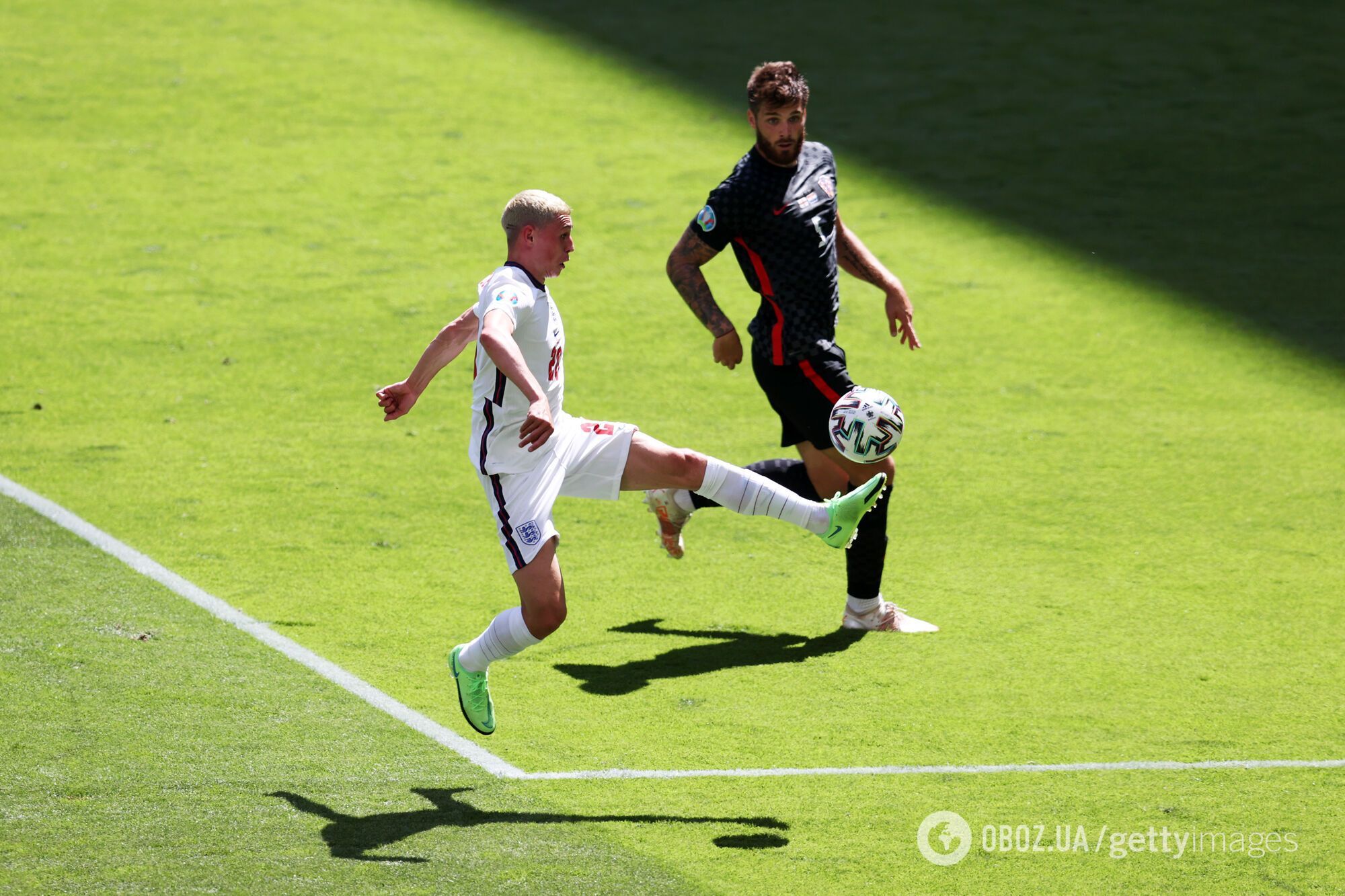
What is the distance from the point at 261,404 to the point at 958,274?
559cm

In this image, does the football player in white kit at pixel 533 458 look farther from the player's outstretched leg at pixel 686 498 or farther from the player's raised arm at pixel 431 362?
the player's outstretched leg at pixel 686 498

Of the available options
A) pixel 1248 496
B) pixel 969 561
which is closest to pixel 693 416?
pixel 969 561

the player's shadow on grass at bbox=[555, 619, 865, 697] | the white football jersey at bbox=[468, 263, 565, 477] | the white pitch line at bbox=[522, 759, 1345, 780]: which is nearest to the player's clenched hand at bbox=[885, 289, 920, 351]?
the player's shadow on grass at bbox=[555, 619, 865, 697]

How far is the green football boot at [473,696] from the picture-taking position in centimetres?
559

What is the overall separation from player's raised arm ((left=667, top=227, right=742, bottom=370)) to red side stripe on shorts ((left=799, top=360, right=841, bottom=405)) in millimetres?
289

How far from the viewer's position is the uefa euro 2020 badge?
6.64 metres

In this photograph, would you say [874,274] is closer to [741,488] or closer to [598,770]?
[741,488]

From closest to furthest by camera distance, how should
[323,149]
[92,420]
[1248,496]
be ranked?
[1248,496] → [92,420] → [323,149]

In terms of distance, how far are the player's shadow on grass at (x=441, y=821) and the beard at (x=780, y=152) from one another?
2.84 metres

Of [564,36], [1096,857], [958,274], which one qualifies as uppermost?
[564,36]

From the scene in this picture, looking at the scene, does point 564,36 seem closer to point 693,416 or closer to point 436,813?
point 693,416

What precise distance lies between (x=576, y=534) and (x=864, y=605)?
6.26 feet

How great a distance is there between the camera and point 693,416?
9.98 metres

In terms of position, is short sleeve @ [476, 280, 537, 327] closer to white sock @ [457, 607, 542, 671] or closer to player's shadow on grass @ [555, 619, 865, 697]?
white sock @ [457, 607, 542, 671]
